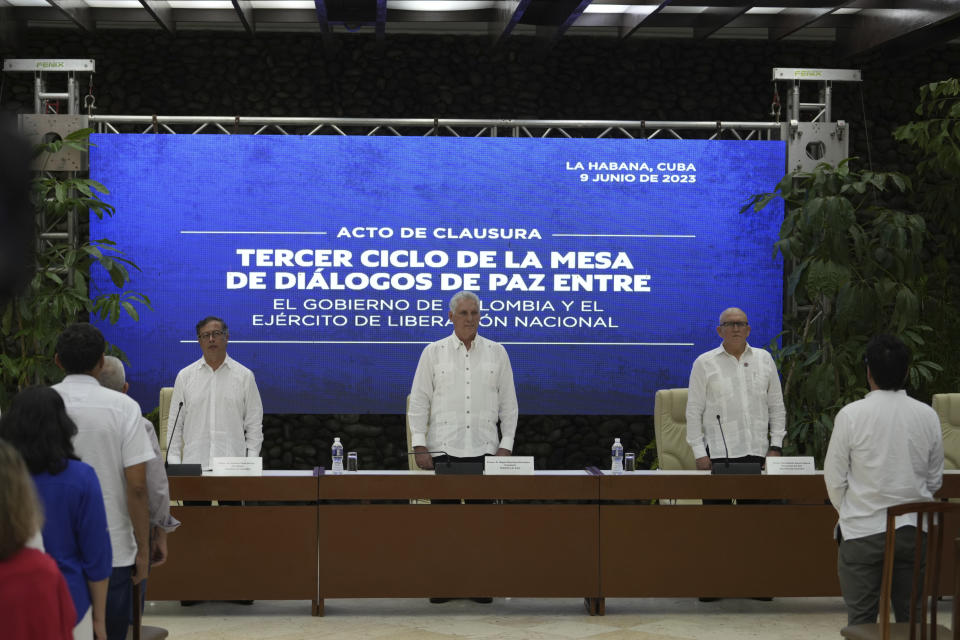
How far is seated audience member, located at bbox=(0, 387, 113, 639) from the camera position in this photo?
7.55ft

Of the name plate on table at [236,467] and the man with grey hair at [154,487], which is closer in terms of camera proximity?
the man with grey hair at [154,487]

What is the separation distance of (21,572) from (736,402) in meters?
3.88

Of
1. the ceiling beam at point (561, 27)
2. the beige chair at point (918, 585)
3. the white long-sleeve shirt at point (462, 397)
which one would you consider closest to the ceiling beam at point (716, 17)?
the ceiling beam at point (561, 27)

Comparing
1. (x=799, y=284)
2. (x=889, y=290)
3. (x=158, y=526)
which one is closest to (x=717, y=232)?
(x=799, y=284)

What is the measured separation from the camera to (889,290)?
20.5 feet

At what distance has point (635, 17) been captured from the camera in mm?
7125

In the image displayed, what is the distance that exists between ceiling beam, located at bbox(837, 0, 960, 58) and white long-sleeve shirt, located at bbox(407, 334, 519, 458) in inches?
141

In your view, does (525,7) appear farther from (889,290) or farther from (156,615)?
(156,615)

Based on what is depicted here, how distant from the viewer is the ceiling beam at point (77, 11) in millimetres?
6746

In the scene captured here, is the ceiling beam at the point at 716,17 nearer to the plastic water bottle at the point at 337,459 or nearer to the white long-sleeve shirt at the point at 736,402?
the white long-sleeve shirt at the point at 736,402

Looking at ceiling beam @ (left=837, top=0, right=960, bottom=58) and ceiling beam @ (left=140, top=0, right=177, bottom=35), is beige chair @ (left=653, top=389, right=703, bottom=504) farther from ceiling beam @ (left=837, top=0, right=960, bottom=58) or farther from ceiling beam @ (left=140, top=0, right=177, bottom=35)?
ceiling beam @ (left=140, top=0, right=177, bottom=35)

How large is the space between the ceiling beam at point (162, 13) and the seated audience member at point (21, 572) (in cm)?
571

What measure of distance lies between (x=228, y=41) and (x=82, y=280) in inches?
92.8

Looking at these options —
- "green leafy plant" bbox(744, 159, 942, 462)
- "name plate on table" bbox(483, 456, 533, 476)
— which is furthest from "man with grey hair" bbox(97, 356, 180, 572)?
"green leafy plant" bbox(744, 159, 942, 462)
